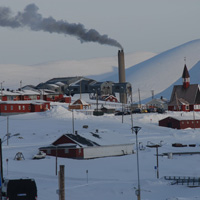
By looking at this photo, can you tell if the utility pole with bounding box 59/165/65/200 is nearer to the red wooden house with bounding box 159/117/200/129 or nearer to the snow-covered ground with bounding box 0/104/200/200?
the snow-covered ground with bounding box 0/104/200/200

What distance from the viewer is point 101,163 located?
68.9m

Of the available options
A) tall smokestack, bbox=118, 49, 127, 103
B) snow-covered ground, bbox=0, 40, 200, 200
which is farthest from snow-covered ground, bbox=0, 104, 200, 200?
tall smokestack, bbox=118, 49, 127, 103

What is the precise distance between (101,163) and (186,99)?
71739 mm

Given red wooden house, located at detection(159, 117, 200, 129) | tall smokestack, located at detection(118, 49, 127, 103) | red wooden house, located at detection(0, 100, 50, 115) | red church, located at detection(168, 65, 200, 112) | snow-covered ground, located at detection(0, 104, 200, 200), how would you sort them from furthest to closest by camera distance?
tall smokestack, located at detection(118, 49, 127, 103) → red church, located at detection(168, 65, 200, 112) → red wooden house, located at detection(0, 100, 50, 115) → red wooden house, located at detection(159, 117, 200, 129) → snow-covered ground, located at detection(0, 104, 200, 200)

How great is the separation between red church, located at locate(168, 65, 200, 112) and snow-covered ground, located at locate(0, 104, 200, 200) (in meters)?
17.9

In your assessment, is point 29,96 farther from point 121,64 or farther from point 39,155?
point 39,155

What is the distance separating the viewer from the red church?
442 ft

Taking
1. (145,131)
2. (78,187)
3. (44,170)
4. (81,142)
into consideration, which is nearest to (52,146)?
(81,142)

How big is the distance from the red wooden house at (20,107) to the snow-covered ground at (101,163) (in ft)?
12.8

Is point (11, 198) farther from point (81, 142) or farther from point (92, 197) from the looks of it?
point (81, 142)

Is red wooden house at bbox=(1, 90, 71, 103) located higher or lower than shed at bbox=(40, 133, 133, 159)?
higher

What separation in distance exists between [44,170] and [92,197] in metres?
16.0

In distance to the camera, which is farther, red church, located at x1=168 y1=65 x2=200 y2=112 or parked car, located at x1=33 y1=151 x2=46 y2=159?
red church, located at x1=168 y1=65 x2=200 y2=112

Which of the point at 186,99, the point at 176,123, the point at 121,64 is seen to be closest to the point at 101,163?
the point at 176,123
